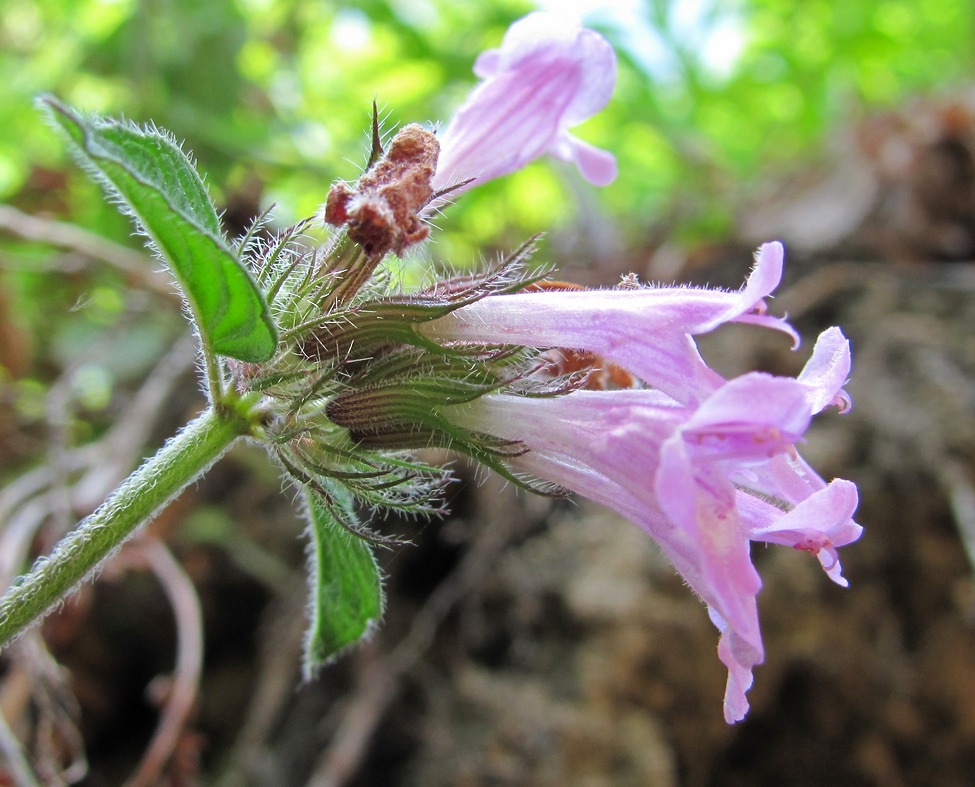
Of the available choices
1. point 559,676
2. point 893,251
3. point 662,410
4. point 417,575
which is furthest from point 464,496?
point 893,251

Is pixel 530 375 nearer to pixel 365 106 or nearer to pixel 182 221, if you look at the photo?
pixel 182 221

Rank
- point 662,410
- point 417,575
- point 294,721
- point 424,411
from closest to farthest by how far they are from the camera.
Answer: point 662,410 → point 424,411 → point 294,721 → point 417,575

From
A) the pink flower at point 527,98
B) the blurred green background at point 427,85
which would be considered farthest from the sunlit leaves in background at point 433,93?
the pink flower at point 527,98

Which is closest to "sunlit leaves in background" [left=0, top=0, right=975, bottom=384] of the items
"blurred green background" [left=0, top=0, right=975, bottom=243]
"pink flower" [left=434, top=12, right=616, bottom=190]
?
"blurred green background" [left=0, top=0, right=975, bottom=243]

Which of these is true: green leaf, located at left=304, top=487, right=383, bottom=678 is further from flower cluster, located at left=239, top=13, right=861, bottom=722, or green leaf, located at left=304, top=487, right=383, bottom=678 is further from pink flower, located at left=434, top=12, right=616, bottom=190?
pink flower, located at left=434, top=12, right=616, bottom=190

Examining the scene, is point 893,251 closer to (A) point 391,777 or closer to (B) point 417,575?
(B) point 417,575
